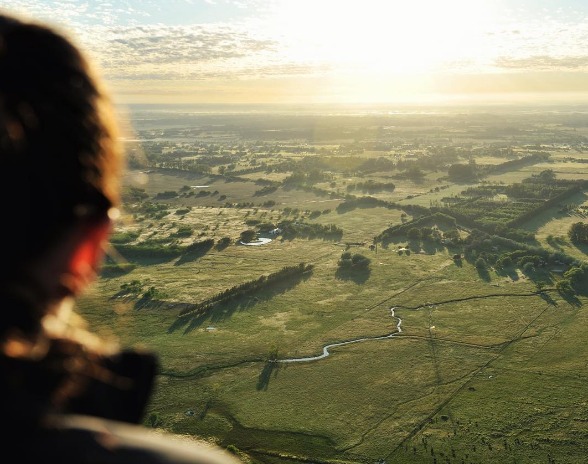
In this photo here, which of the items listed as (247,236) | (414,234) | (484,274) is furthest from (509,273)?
(247,236)

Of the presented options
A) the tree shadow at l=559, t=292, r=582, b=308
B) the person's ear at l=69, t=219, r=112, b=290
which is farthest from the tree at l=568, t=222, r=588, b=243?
the person's ear at l=69, t=219, r=112, b=290

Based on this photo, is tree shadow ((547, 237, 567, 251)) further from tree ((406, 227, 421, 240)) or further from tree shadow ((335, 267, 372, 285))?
tree shadow ((335, 267, 372, 285))

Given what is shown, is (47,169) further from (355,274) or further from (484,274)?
(484,274)

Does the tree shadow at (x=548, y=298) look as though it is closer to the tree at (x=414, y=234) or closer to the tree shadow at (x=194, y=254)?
the tree at (x=414, y=234)

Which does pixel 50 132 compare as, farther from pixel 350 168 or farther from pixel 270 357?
pixel 350 168

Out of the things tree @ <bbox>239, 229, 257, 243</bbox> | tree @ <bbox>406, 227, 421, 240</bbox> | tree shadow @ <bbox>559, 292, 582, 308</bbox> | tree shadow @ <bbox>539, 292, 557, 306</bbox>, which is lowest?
tree @ <bbox>239, 229, 257, 243</bbox>

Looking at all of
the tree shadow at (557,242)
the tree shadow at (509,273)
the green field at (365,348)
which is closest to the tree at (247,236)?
the green field at (365,348)

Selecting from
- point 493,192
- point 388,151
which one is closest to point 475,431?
point 493,192
